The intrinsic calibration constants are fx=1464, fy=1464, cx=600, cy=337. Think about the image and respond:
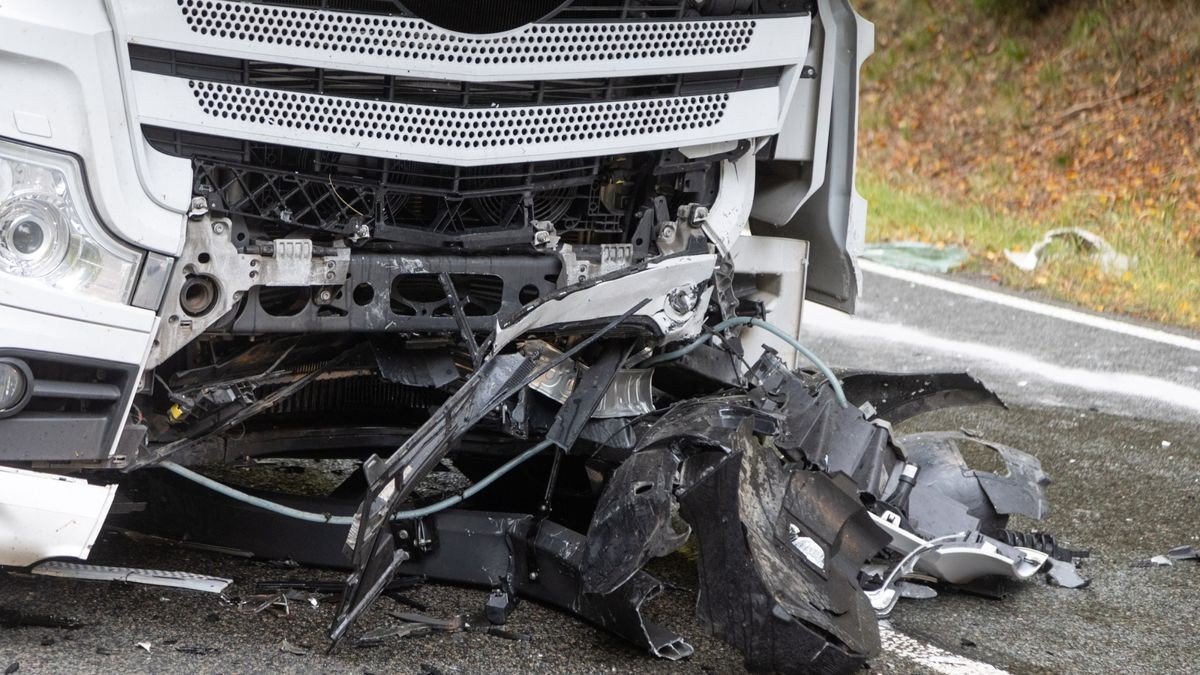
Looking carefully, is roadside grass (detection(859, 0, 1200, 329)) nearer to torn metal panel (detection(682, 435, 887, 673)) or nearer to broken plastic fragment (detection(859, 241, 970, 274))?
broken plastic fragment (detection(859, 241, 970, 274))

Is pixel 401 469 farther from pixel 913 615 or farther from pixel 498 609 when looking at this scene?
pixel 913 615

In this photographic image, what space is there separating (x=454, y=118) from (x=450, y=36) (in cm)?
20

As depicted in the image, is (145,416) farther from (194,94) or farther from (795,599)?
(795,599)

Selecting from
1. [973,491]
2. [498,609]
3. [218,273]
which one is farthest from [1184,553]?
[218,273]

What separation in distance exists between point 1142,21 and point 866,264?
5919 mm

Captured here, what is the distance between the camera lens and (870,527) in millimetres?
3779

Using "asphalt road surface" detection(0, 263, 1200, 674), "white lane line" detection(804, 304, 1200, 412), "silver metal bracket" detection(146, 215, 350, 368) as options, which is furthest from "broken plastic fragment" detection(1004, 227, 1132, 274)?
"silver metal bracket" detection(146, 215, 350, 368)

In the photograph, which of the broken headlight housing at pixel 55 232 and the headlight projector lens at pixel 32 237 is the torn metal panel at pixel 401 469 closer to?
the broken headlight housing at pixel 55 232

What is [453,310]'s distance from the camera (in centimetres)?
376

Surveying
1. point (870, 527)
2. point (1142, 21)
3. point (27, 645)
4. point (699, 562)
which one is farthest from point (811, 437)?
point (1142, 21)

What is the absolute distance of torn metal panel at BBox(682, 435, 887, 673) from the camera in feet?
11.0

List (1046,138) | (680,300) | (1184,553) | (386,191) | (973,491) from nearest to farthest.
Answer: (386,191)
(680,300)
(973,491)
(1184,553)
(1046,138)

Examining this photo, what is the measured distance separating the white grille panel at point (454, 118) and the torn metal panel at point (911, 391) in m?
1.22

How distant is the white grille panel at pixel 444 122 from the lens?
3371 mm
